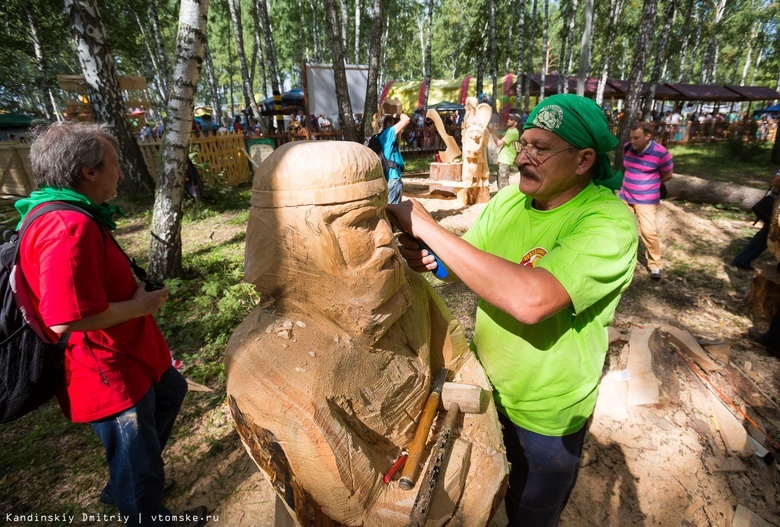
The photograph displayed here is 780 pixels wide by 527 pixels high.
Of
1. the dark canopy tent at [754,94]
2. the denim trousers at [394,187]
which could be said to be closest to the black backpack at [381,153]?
the denim trousers at [394,187]

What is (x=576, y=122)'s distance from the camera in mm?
1125

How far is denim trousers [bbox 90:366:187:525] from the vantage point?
1532mm

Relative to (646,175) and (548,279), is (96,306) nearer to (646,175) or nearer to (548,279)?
(548,279)

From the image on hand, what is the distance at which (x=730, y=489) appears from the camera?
2.22 metres

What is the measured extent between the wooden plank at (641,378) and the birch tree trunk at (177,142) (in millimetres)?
4328

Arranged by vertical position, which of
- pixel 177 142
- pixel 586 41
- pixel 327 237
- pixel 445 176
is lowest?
pixel 445 176

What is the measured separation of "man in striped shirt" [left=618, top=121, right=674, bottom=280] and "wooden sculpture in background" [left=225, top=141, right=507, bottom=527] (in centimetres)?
443

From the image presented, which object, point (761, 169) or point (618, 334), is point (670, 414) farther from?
point (761, 169)

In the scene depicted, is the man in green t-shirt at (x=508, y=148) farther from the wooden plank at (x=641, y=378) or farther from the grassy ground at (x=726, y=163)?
the grassy ground at (x=726, y=163)

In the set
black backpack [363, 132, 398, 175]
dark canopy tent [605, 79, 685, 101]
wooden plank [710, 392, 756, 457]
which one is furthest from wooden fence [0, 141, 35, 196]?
dark canopy tent [605, 79, 685, 101]

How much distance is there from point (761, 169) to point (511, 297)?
14.9m

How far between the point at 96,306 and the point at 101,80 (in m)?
6.61

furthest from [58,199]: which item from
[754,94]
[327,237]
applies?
[754,94]

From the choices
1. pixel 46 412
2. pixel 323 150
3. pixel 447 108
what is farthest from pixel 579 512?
pixel 447 108
